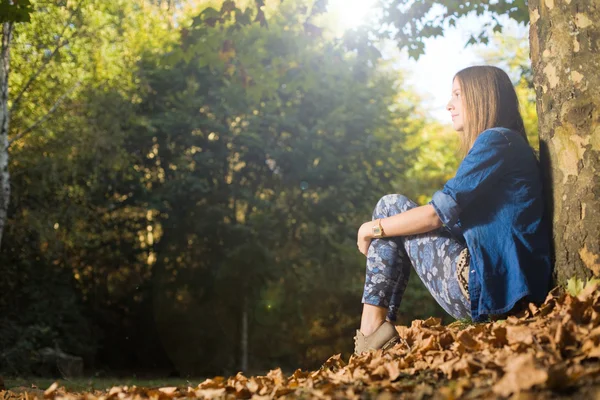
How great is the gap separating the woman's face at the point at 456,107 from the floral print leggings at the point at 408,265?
0.50 meters

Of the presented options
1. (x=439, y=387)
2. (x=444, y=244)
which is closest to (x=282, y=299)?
(x=444, y=244)

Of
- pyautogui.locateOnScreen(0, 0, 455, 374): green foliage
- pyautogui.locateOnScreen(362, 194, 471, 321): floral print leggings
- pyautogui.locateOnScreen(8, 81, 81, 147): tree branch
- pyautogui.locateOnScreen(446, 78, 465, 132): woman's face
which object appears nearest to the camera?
pyautogui.locateOnScreen(362, 194, 471, 321): floral print leggings

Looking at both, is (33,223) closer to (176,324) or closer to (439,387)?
(176,324)

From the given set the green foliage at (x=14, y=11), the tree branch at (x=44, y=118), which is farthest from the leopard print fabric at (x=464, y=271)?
the tree branch at (x=44, y=118)

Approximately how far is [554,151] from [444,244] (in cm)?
71

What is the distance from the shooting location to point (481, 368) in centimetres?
241

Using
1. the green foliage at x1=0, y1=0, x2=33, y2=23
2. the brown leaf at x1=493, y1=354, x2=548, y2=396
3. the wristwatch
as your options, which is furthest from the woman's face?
the green foliage at x1=0, y1=0, x2=33, y2=23

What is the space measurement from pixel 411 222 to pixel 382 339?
2.12 feet

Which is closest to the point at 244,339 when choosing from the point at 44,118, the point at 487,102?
the point at 44,118

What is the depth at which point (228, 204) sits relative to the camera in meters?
15.4

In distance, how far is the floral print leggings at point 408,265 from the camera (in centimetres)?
353

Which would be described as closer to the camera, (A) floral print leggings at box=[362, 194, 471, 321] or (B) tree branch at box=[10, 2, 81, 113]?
(A) floral print leggings at box=[362, 194, 471, 321]

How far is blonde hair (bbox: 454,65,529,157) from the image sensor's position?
3.57 meters

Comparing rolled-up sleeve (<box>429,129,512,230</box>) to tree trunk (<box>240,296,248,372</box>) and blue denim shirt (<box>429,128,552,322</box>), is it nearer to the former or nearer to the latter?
blue denim shirt (<box>429,128,552,322</box>)
